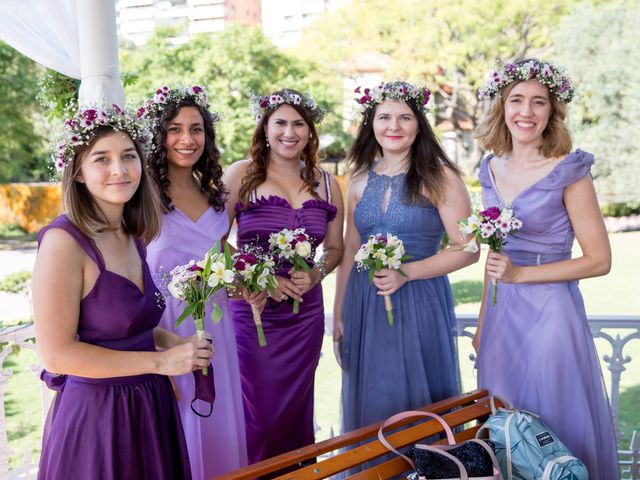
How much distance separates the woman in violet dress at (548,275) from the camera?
3.32 m

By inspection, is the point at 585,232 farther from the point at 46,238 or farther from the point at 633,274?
the point at 633,274

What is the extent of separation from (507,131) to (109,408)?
8.53ft

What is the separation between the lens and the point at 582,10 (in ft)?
72.5

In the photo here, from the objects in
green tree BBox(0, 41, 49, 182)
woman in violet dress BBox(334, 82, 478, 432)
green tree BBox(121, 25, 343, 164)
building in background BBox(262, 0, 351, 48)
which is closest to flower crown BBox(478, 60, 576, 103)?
woman in violet dress BBox(334, 82, 478, 432)

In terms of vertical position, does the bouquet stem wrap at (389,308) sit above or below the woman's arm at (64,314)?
below

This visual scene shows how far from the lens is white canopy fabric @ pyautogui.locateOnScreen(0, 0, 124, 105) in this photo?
13.3 feet

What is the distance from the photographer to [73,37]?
4496 millimetres

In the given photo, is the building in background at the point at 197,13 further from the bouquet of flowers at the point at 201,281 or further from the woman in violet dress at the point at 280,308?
the bouquet of flowers at the point at 201,281

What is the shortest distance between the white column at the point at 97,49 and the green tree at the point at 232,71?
63.8 ft

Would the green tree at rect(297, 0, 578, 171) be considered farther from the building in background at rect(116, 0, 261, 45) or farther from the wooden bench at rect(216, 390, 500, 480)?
the building in background at rect(116, 0, 261, 45)

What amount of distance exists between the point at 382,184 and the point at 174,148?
1241 mm

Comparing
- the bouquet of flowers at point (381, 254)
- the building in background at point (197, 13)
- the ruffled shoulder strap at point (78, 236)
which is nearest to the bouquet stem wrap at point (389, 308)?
the bouquet of flowers at point (381, 254)

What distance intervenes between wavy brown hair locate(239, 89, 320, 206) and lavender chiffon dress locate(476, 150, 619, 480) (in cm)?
128

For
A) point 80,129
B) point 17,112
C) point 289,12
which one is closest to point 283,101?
point 80,129
